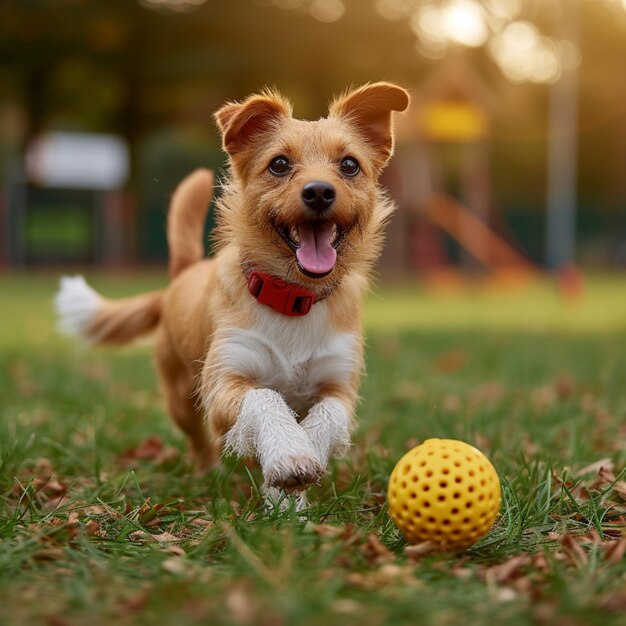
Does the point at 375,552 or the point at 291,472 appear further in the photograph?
the point at 291,472

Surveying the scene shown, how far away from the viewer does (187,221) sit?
5004 millimetres

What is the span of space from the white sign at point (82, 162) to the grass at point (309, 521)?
26799 mm

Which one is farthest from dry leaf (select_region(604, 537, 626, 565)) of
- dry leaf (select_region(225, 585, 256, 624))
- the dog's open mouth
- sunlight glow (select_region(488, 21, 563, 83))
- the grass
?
sunlight glow (select_region(488, 21, 563, 83))

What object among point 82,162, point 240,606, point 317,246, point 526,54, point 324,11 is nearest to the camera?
point 240,606

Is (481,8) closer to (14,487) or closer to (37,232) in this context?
(37,232)

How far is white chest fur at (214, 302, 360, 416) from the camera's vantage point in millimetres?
3678

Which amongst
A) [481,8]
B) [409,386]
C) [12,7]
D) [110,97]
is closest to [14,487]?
[409,386]

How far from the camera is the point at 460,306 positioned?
1641 cm

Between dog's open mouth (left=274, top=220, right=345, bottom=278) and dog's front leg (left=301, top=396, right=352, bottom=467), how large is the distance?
52 centimetres

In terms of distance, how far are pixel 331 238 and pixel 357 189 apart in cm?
26

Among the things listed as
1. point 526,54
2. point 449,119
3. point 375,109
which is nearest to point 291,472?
point 375,109

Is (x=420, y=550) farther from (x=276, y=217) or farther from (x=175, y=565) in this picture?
(x=276, y=217)

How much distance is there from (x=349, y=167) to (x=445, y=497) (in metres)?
1.52

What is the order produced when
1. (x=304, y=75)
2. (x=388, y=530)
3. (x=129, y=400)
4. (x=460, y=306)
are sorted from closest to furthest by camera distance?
(x=388, y=530), (x=129, y=400), (x=460, y=306), (x=304, y=75)
